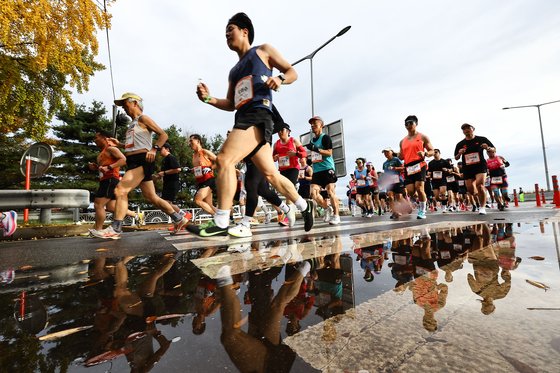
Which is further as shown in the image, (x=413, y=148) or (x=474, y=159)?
(x=474, y=159)

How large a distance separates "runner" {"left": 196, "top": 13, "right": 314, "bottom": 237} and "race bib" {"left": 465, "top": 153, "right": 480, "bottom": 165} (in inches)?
261

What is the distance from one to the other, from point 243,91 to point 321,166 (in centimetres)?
427

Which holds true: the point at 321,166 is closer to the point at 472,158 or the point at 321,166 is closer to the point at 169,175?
the point at 169,175

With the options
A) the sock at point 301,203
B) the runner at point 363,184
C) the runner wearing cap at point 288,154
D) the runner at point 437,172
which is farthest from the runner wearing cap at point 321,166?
the runner at point 437,172

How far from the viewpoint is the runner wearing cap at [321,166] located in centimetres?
659

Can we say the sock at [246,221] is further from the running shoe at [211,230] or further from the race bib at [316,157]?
the race bib at [316,157]

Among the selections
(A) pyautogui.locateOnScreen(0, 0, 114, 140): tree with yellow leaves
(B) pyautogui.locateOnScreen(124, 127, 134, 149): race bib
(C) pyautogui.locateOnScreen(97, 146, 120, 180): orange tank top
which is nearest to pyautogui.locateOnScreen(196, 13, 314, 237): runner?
(B) pyautogui.locateOnScreen(124, 127, 134, 149): race bib

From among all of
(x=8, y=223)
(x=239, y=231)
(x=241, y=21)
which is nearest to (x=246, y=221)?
(x=239, y=231)

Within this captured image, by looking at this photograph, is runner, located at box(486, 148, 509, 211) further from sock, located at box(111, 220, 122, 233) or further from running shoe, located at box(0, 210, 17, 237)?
running shoe, located at box(0, 210, 17, 237)

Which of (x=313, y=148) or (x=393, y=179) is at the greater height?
(x=313, y=148)

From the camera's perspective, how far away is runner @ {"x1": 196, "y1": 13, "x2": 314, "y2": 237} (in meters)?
2.78

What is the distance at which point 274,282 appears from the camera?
1.59m

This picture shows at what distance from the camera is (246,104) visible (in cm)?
289

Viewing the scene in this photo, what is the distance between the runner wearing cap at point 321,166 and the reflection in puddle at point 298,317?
469cm
